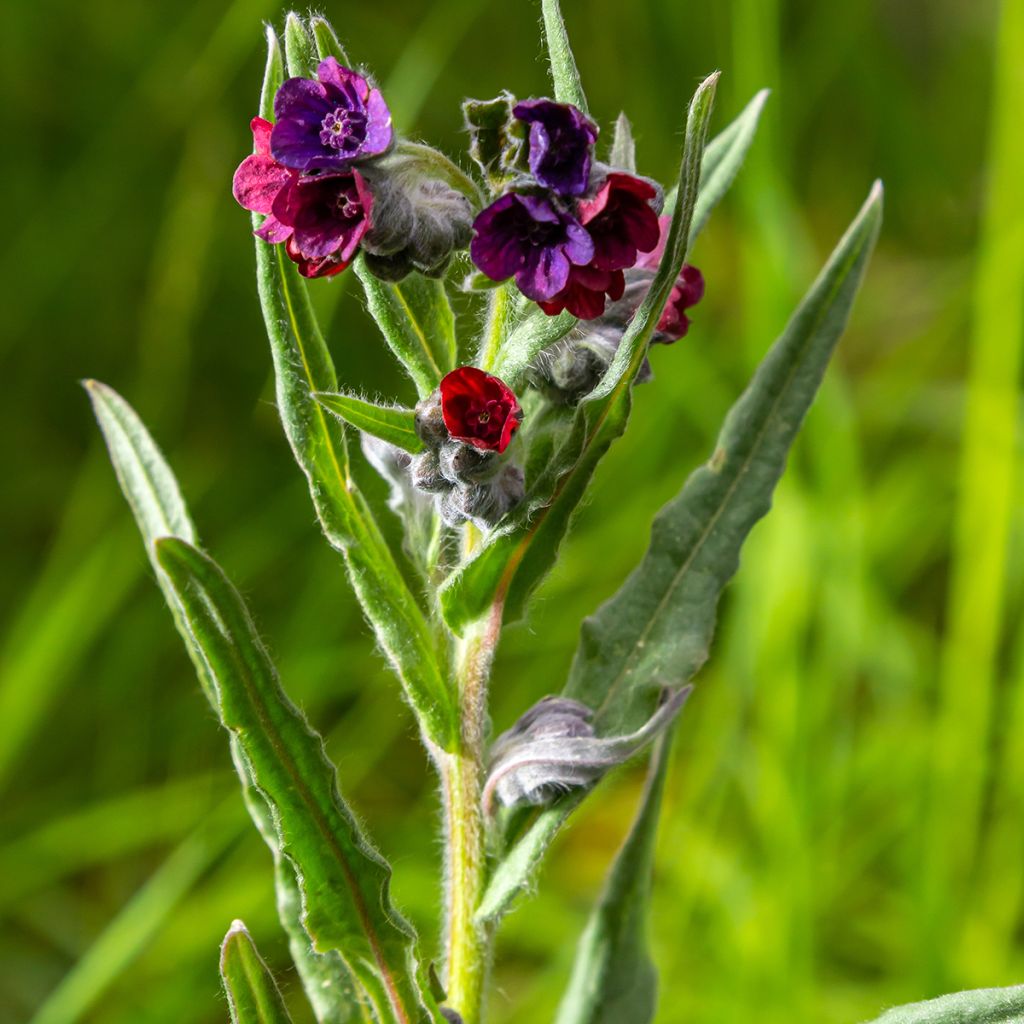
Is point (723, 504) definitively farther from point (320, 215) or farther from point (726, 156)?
point (320, 215)

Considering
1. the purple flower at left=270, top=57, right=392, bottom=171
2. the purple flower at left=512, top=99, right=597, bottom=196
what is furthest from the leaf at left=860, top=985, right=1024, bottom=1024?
the purple flower at left=270, top=57, right=392, bottom=171

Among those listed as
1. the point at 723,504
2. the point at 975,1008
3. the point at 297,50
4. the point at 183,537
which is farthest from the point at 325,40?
the point at 975,1008

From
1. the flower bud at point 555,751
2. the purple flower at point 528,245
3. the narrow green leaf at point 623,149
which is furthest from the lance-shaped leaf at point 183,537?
the narrow green leaf at point 623,149

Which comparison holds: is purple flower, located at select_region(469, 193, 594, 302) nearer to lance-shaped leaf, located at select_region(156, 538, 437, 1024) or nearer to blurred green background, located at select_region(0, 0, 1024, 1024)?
lance-shaped leaf, located at select_region(156, 538, 437, 1024)

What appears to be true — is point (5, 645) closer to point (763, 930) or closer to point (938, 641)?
point (763, 930)

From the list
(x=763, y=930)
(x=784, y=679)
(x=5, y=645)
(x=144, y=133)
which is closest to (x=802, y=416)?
(x=784, y=679)
